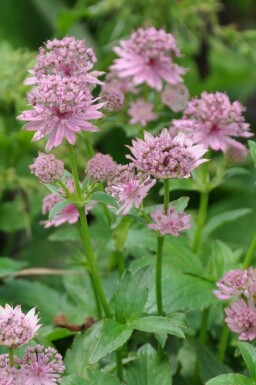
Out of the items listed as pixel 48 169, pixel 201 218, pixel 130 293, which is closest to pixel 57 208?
pixel 48 169

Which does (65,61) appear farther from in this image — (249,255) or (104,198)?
(249,255)

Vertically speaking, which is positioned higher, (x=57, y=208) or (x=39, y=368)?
(x=57, y=208)

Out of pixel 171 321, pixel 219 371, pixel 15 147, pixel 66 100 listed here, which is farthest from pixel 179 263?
pixel 15 147

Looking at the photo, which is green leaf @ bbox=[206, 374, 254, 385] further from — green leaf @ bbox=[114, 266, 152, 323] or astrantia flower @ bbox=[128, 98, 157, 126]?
astrantia flower @ bbox=[128, 98, 157, 126]

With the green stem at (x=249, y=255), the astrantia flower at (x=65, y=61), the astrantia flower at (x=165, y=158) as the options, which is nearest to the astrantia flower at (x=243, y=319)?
the green stem at (x=249, y=255)

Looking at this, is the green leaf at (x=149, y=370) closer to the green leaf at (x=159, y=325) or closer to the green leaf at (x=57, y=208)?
the green leaf at (x=159, y=325)

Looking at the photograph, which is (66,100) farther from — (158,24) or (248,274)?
(158,24)

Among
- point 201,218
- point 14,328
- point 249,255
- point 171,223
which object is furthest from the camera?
point 201,218
